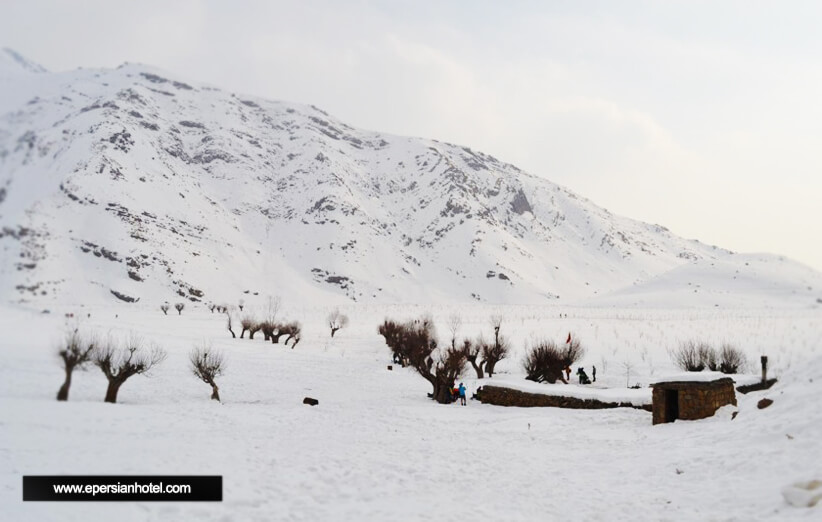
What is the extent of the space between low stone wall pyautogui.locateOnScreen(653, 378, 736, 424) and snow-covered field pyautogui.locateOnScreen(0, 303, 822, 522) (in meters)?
0.73

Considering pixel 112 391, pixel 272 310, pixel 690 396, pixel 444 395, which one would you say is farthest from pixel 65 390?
pixel 272 310

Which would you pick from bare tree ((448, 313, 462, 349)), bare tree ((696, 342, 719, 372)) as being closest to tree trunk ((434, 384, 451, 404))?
bare tree ((448, 313, 462, 349))

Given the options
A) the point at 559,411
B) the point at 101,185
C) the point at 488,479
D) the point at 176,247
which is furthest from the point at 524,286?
the point at 488,479

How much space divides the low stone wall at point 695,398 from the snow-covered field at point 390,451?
0.73 m

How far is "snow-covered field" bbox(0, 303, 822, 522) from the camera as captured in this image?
10.6m

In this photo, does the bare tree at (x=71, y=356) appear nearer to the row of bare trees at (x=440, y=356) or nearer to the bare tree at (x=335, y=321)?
the row of bare trees at (x=440, y=356)

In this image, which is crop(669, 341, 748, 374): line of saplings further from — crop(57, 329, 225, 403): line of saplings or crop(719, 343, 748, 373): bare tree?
crop(57, 329, 225, 403): line of saplings

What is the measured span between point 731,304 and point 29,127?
12849 centimetres

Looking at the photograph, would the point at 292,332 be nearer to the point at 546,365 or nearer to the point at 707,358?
the point at 546,365

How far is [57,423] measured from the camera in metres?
17.2

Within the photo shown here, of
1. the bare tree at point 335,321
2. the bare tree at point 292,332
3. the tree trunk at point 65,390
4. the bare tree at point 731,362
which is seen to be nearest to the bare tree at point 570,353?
the bare tree at point 731,362

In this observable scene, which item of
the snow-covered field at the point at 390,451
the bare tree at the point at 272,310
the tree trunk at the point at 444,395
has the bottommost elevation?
the tree trunk at the point at 444,395

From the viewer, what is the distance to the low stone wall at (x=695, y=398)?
19.1 metres

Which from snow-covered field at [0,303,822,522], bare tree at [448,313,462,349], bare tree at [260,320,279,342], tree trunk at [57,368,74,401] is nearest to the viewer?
snow-covered field at [0,303,822,522]
